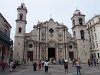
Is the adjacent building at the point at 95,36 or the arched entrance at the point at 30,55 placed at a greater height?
the adjacent building at the point at 95,36

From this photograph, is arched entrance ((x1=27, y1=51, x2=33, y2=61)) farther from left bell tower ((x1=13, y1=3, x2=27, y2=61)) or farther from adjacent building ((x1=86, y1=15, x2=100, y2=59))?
adjacent building ((x1=86, y1=15, x2=100, y2=59))

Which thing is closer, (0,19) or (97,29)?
(0,19)

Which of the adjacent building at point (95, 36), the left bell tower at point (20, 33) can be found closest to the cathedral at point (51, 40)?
the left bell tower at point (20, 33)

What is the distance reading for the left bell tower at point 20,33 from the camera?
41031 millimetres

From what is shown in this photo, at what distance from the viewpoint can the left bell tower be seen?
4103cm

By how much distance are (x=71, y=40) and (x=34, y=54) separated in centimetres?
1145

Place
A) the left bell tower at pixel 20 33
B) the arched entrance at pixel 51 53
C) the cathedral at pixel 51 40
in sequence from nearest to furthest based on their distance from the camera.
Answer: the left bell tower at pixel 20 33 → the cathedral at pixel 51 40 → the arched entrance at pixel 51 53

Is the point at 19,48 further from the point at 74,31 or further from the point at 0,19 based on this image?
the point at 74,31

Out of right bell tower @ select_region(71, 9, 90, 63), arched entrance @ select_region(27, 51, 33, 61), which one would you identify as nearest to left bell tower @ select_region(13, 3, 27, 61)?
arched entrance @ select_region(27, 51, 33, 61)

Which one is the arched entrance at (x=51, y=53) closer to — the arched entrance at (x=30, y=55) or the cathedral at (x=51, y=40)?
the cathedral at (x=51, y=40)

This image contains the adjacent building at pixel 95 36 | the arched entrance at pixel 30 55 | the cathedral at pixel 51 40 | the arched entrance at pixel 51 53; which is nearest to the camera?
the arched entrance at pixel 30 55

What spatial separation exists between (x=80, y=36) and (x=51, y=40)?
8.31 meters

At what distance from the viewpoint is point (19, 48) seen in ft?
136

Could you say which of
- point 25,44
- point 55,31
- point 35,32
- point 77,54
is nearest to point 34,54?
point 25,44
